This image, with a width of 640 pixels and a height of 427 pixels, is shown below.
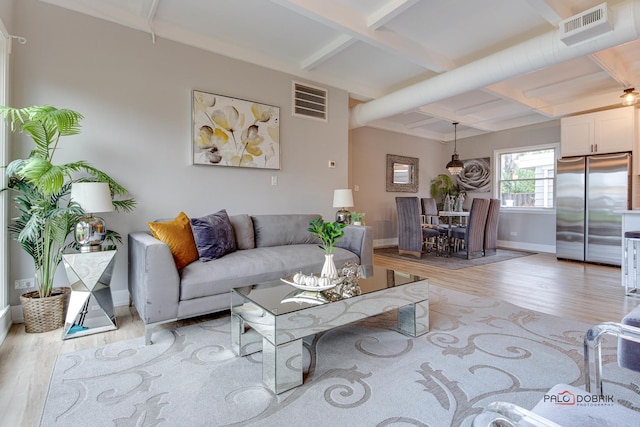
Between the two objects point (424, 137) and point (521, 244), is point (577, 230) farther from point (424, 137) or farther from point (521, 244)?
point (424, 137)

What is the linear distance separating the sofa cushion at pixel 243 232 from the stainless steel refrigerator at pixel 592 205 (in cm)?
517

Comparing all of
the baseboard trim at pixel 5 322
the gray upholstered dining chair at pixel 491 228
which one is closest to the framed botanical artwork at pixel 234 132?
the baseboard trim at pixel 5 322

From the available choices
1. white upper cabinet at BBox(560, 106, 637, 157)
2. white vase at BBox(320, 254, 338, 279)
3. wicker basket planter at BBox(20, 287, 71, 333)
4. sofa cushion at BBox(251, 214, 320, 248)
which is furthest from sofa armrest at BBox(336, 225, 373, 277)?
white upper cabinet at BBox(560, 106, 637, 157)

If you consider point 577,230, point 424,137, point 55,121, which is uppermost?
point 424,137

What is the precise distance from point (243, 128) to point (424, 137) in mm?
5107

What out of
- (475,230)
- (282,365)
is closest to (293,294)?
(282,365)

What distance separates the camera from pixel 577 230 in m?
5.05

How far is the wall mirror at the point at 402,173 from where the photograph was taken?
678cm

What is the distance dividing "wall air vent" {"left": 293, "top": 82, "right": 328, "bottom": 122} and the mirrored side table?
2805 mm

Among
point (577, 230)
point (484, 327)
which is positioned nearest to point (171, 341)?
point (484, 327)

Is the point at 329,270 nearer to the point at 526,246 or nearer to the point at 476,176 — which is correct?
the point at 526,246

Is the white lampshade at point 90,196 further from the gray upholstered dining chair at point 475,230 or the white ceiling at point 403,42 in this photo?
the gray upholstered dining chair at point 475,230

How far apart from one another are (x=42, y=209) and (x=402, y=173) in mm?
6237

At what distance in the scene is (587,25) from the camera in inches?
107
